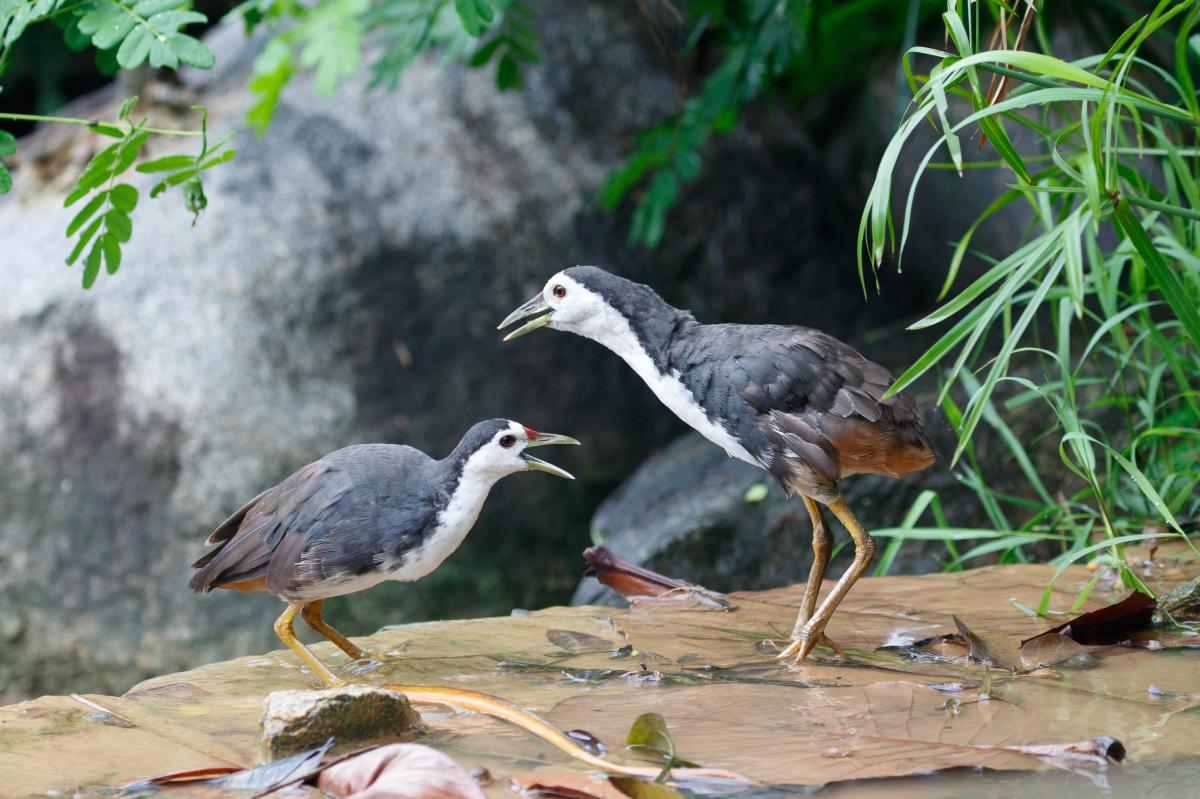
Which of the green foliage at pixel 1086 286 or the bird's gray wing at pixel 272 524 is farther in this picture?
the bird's gray wing at pixel 272 524

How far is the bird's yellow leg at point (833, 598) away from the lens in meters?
4.03

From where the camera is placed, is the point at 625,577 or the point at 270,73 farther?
Result: the point at 270,73

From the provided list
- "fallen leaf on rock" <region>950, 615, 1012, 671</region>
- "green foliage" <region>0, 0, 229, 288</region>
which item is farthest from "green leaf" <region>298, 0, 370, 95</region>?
"fallen leaf on rock" <region>950, 615, 1012, 671</region>

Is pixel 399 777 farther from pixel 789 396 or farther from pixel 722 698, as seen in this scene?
pixel 789 396

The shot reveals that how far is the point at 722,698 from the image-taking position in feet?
11.6

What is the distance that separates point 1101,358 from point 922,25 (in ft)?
10.1

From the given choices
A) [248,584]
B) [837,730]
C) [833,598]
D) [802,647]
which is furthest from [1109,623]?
[248,584]

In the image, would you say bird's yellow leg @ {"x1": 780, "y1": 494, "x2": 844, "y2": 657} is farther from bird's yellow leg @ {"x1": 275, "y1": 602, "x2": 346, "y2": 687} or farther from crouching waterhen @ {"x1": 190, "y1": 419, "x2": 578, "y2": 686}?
bird's yellow leg @ {"x1": 275, "y1": 602, "x2": 346, "y2": 687}

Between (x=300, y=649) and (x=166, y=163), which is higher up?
(x=166, y=163)

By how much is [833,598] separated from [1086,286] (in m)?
2.26

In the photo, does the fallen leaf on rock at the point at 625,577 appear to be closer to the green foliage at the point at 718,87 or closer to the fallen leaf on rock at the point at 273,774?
the fallen leaf on rock at the point at 273,774

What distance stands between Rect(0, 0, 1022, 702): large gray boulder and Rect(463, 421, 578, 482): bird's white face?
1.91m

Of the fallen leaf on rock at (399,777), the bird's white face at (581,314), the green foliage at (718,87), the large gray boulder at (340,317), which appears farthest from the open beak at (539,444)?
the green foliage at (718,87)

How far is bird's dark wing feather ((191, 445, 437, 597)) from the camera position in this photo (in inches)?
162
